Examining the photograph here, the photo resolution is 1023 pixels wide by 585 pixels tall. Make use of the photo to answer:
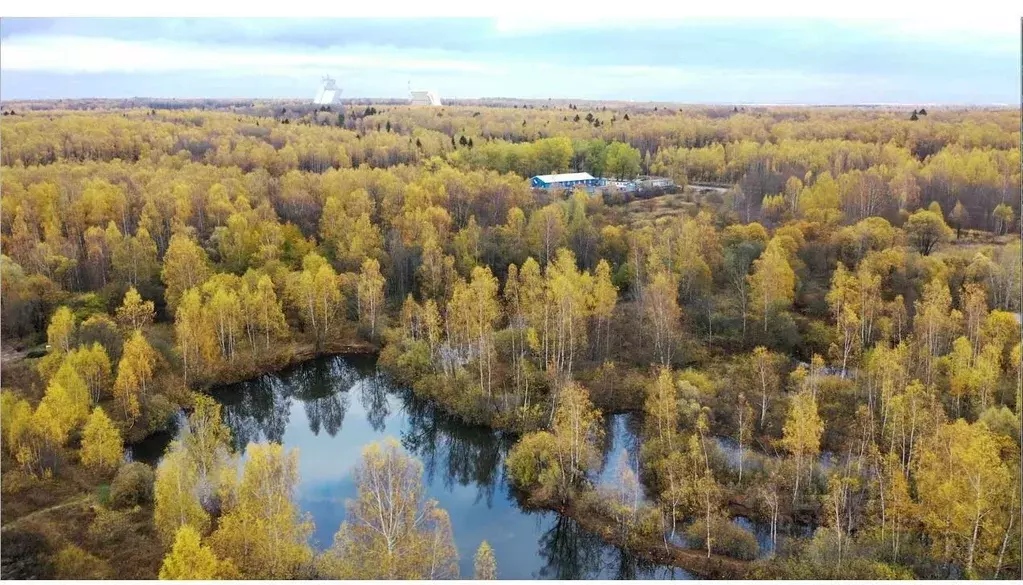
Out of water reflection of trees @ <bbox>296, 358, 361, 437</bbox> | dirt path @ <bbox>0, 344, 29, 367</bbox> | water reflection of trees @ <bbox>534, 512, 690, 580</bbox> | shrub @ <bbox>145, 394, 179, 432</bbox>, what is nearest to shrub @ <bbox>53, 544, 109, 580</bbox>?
shrub @ <bbox>145, 394, 179, 432</bbox>

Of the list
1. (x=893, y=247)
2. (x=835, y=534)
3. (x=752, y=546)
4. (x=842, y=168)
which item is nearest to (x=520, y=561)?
(x=752, y=546)

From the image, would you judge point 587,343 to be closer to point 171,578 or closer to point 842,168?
point 171,578

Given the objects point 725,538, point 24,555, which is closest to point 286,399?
point 24,555

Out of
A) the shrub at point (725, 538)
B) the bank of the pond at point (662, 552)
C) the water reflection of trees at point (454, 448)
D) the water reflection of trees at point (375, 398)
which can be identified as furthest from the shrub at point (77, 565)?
the shrub at point (725, 538)

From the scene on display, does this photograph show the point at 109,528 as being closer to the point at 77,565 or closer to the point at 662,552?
the point at 77,565

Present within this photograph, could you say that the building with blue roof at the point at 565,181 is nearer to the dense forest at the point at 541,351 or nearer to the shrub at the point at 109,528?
the dense forest at the point at 541,351

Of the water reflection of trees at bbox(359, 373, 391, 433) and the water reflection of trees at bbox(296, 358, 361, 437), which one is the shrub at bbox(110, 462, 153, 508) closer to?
the water reflection of trees at bbox(296, 358, 361, 437)
